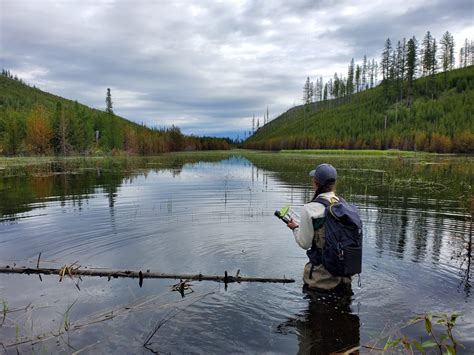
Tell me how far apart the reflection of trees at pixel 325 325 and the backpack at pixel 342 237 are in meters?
→ 0.87

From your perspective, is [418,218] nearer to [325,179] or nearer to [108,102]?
[325,179]

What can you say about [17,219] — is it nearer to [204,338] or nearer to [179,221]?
[179,221]

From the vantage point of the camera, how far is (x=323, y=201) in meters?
6.60

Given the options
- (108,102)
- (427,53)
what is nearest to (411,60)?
(427,53)

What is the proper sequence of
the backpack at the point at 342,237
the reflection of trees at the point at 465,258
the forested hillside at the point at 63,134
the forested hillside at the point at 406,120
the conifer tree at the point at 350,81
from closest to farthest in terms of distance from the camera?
the backpack at the point at 342,237 → the reflection of trees at the point at 465,258 → the forested hillside at the point at 63,134 → the forested hillside at the point at 406,120 → the conifer tree at the point at 350,81

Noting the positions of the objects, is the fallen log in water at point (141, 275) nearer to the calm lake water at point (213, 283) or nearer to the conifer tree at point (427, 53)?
the calm lake water at point (213, 283)

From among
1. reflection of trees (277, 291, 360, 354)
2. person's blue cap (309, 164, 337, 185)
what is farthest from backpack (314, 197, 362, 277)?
reflection of trees (277, 291, 360, 354)

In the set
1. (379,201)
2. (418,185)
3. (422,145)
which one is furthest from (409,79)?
(379,201)

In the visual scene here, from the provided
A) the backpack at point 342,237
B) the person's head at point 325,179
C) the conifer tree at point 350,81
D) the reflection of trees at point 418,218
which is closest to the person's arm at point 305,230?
the backpack at point 342,237

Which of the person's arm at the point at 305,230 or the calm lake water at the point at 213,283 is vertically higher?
the person's arm at the point at 305,230

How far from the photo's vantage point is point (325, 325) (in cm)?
643

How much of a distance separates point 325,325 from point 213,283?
9.69 ft

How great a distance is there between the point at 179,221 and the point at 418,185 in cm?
1933

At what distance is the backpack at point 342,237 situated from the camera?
247 inches
